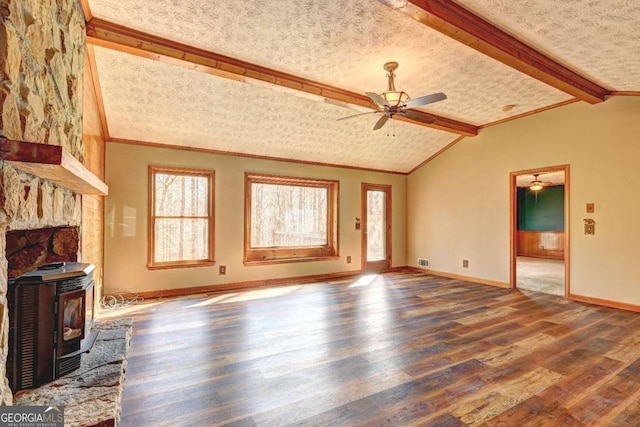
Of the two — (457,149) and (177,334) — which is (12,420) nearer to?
(177,334)

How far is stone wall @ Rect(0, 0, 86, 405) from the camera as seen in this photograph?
1.22 metres

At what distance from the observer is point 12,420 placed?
1.26 metres

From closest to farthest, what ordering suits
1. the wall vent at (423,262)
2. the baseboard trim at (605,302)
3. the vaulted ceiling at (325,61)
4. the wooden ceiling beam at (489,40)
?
1. the wooden ceiling beam at (489,40)
2. the vaulted ceiling at (325,61)
3. the baseboard trim at (605,302)
4. the wall vent at (423,262)

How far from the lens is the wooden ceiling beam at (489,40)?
2508 mm

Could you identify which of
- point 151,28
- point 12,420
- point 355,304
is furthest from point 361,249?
point 12,420

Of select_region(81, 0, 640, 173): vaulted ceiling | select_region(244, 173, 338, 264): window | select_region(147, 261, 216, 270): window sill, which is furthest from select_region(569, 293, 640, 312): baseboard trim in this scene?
select_region(147, 261, 216, 270): window sill

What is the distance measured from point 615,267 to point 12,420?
6151mm

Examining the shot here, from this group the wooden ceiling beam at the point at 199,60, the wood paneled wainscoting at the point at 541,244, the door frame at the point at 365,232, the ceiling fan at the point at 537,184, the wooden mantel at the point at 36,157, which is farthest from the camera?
the wood paneled wainscoting at the point at 541,244

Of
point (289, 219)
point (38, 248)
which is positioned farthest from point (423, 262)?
point (38, 248)

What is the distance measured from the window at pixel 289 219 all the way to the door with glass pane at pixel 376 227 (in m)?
0.75

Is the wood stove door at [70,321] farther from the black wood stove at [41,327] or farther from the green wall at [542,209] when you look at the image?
the green wall at [542,209]

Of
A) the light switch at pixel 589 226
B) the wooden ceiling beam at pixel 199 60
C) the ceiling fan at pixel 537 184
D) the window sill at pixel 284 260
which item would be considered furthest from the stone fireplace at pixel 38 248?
the ceiling fan at pixel 537 184

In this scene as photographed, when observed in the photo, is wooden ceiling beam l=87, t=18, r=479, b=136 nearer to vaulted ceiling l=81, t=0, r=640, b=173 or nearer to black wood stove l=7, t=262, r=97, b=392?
vaulted ceiling l=81, t=0, r=640, b=173

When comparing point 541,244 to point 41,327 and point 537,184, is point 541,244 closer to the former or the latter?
point 537,184
